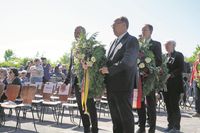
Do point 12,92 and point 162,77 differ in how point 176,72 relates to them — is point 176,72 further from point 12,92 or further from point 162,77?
point 12,92

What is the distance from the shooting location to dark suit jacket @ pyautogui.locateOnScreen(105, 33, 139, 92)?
215 inches

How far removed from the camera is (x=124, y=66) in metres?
5.43

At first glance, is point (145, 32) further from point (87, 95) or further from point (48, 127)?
point (48, 127)

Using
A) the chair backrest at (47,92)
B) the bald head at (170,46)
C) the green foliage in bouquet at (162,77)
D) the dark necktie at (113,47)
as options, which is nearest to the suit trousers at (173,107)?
the green foliage in bouquet at (162,77)

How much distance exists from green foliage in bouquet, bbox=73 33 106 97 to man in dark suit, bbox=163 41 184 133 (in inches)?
102

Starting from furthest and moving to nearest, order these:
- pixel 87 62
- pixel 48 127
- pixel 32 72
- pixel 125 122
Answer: pixel 32 72
pixel 48 127
pixel 87 62
pixel 125 122

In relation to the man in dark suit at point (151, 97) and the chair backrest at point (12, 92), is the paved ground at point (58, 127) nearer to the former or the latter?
the chair backrest at point (12, 92)

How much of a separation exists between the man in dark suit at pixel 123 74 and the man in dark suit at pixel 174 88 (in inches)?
110

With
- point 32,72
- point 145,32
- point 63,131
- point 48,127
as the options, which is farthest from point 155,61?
point 32,72

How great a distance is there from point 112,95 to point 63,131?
3313 millimetres

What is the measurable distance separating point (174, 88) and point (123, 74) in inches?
120

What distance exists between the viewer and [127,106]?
556cm

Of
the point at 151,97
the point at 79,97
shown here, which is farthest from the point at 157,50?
the point at 79,97

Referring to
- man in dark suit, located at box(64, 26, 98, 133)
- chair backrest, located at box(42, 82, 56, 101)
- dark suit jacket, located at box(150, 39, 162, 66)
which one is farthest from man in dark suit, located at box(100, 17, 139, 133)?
chair backrest, located at box(42, 82, 56, 101)
